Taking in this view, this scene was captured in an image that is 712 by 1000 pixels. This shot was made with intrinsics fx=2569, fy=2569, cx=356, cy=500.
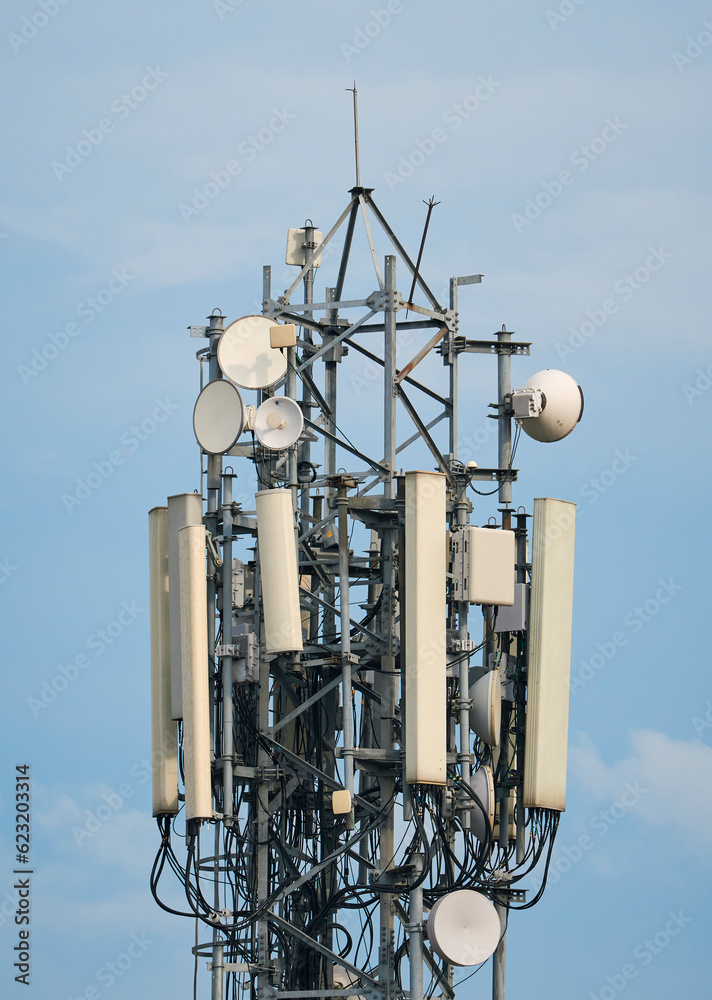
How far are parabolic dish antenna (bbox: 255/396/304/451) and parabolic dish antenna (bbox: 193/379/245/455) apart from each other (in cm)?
39

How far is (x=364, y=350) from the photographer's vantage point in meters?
45.4

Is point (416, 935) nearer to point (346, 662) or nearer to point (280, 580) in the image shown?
point (346, 662)

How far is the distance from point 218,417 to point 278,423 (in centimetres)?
118

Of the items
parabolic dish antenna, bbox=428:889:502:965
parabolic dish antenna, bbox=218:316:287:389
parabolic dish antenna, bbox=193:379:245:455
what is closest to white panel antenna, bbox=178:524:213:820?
parabolic dish antenna, bbox=193:379:245:455

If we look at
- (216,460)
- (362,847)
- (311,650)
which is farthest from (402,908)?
(216,460)

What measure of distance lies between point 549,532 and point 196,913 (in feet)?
28.7

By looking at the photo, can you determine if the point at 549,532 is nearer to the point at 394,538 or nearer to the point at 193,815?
the point at 394,538

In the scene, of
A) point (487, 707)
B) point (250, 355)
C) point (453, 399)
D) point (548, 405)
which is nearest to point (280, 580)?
point (487, 707)

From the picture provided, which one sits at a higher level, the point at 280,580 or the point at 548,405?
the point at 548,405

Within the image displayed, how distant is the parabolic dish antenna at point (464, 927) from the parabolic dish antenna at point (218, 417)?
8563 millimetres

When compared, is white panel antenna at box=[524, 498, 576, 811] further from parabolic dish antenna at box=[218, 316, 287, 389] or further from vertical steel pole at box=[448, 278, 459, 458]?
parabolic dish antenna at box=[218, 316, 287, 389]

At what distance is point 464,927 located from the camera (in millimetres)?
42125

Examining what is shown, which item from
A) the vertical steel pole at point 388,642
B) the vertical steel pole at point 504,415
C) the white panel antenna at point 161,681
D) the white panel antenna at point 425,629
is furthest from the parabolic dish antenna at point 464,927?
the vertical steel pole at point 504,415

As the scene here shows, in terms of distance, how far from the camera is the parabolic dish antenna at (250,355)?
144ft
